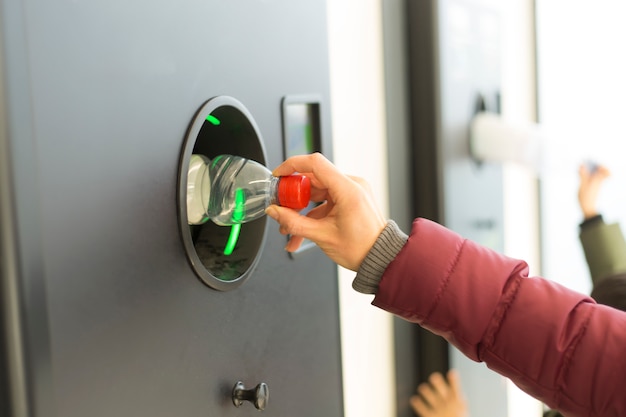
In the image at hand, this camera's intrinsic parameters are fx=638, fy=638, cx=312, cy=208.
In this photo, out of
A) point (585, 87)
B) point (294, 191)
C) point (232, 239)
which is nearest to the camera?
point (294, 191)

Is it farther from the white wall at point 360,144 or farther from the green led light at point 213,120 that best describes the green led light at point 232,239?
the white wall at point 360,144

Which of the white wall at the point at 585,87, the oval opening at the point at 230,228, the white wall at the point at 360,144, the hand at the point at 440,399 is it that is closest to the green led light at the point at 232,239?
the oval opening at the point at 230,228

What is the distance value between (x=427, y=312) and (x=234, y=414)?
0.26m

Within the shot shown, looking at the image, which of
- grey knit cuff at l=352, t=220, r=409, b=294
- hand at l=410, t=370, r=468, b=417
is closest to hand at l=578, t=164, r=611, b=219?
hand at l=410, t=370, r=468, b=417

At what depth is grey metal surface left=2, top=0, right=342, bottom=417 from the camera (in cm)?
49

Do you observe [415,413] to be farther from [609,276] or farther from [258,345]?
[258,345]

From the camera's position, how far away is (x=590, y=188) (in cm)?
159

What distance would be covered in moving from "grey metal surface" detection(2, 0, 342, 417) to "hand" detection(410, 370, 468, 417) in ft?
1.70

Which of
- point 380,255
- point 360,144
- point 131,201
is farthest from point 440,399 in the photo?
point 131,201

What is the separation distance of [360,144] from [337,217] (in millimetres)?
443

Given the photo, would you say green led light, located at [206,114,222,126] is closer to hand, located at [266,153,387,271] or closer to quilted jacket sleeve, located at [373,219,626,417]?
hand, located at [266,153,387,271]

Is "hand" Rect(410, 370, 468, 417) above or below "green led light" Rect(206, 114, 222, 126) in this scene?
below

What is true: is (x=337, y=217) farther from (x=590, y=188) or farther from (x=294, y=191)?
(x=590, y=188)

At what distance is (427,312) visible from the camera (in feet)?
2.52
